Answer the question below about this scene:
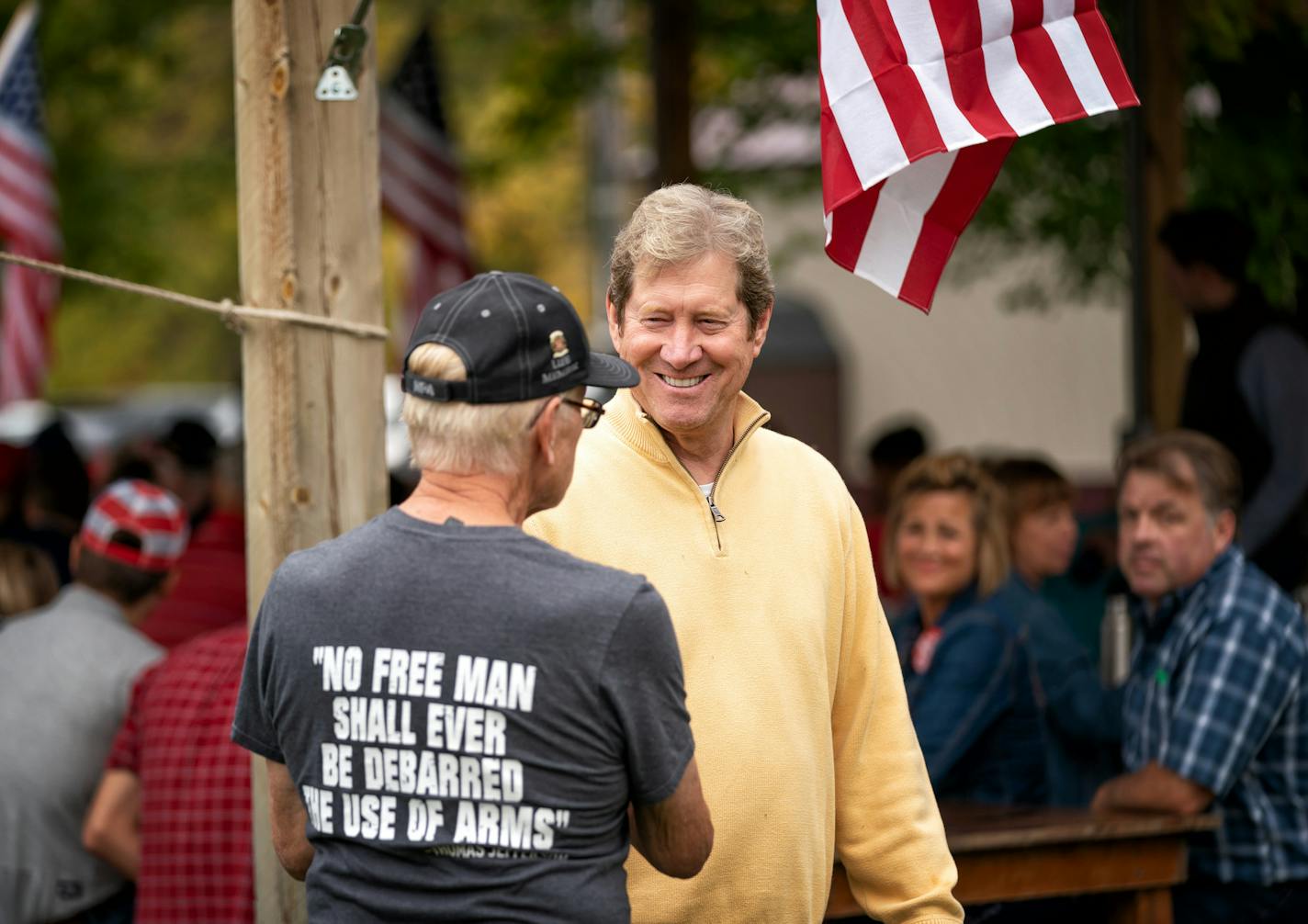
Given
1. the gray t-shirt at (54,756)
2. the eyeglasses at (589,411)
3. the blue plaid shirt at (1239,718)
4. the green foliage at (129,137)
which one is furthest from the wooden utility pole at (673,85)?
the eyeglasses at (589,411)

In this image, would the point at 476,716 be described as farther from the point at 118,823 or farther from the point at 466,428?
the point at 118,823

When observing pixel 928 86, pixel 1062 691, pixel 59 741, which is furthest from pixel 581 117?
pixel 928 86

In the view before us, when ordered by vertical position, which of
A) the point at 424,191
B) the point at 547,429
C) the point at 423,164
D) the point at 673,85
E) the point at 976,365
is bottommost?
the point at 547,429

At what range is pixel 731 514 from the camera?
121 inches

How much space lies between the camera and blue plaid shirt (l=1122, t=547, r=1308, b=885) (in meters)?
4.40

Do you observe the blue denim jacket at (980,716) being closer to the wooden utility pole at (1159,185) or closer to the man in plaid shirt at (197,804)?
the man in plaid shirt at (197,804)

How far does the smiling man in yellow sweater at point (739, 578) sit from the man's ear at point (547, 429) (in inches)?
17.3

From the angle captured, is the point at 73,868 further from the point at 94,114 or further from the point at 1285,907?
the point at 94,114

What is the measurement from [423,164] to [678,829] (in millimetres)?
8032

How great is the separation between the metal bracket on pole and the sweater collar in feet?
2.71

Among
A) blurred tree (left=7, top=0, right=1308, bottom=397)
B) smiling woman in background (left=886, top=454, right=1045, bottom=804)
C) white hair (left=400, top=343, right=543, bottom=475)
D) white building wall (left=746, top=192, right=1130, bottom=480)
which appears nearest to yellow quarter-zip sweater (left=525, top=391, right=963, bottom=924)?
white hair (left=400, top=343, right=543, bottom=475)

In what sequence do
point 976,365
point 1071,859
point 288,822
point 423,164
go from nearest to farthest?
1. point 288,822
2. point 1071,859
3. point 423,164
4. point 976,365

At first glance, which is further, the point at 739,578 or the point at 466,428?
the point at 739,578

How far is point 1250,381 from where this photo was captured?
6352 millimetres
